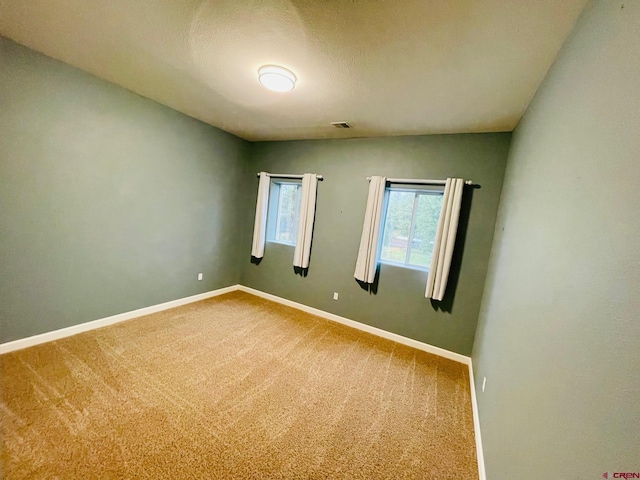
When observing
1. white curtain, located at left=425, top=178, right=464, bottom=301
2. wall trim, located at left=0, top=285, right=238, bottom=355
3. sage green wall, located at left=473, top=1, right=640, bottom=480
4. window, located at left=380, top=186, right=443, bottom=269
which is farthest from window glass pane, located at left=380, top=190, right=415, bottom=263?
wall trim, located at left=0, top=285, right=238, bottom=355

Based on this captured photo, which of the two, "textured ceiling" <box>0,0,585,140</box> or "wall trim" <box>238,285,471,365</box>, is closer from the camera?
"textured ceiling" <box>0,0,585,140</box>

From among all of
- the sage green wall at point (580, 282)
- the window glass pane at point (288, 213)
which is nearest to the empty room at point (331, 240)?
the sage green wall at point (580, 282)

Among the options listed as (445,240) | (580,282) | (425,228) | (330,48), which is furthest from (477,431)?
(330,48)

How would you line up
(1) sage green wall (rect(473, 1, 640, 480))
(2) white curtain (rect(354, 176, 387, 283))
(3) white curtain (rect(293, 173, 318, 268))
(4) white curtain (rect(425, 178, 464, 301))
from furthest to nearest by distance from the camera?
(3) white curtain (rect(293, 173, 318, 268)) → (2) white curtain (rect(354, 176, 387, 283)) → (4) white curtain (rect(425, 178, 464, 301)) → (1) sage green wall (rect(473, 1, 640, 480))

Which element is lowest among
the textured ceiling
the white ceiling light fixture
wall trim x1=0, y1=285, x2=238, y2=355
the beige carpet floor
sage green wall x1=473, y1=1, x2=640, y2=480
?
the beige carpet floor

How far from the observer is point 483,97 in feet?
6.23

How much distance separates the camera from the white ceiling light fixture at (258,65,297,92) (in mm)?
1785

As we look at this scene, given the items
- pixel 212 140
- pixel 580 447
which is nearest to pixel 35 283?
pixel 212 140

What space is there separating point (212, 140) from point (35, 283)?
248 centimetres

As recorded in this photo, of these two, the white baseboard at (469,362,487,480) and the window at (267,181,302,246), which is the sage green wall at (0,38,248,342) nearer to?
the window at (267,181,302,246)

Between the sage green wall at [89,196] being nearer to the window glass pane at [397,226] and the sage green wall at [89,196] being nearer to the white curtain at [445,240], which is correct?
the window glass pane at [397,226]

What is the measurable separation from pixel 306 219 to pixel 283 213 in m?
0.72

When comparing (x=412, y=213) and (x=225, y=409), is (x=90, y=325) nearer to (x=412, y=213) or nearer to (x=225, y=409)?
(x=225, y=409)

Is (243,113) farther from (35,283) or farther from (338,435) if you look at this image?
(338,435)
